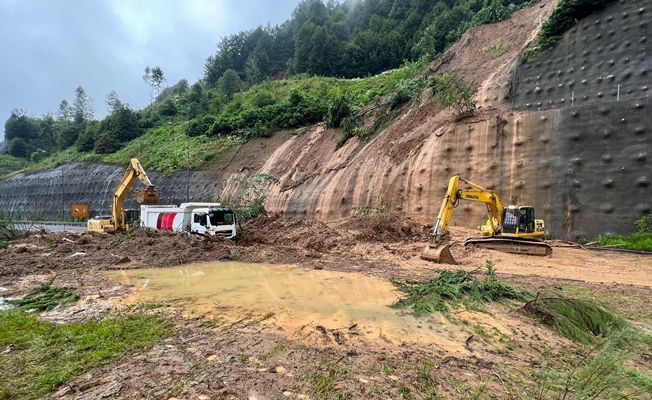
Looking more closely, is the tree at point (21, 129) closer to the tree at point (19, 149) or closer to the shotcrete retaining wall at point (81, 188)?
the tree at point (19, 149)

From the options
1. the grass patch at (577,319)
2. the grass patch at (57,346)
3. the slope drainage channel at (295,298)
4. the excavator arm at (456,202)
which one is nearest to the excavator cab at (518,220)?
the excavator arm at (456,202)

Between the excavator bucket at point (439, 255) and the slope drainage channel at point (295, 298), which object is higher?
the excavator bucket at point (439, 255)

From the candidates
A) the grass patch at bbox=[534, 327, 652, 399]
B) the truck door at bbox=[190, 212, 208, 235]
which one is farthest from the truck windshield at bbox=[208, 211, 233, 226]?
the grass patch at bbox=[534, 327, 652, 399]

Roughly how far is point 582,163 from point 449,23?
94.0 ft

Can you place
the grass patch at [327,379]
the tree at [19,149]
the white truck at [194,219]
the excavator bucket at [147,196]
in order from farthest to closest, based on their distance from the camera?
the tree at [19,149] < the excavator bucket at [147,196] < the white truck at [194,219] < the grass patch at [327,379]

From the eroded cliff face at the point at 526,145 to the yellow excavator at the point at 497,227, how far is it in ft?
10.4

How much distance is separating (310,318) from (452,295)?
3.00m

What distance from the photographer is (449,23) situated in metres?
38.8

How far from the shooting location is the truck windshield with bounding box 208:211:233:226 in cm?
1700

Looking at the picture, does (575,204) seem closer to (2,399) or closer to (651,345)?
(651,345)

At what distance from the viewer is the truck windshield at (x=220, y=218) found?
1700 cm

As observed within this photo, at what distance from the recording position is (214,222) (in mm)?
16969

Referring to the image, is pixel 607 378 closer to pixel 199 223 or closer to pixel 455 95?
pixel 199 223

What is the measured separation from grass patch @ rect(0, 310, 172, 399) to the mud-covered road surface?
0.82 ft
